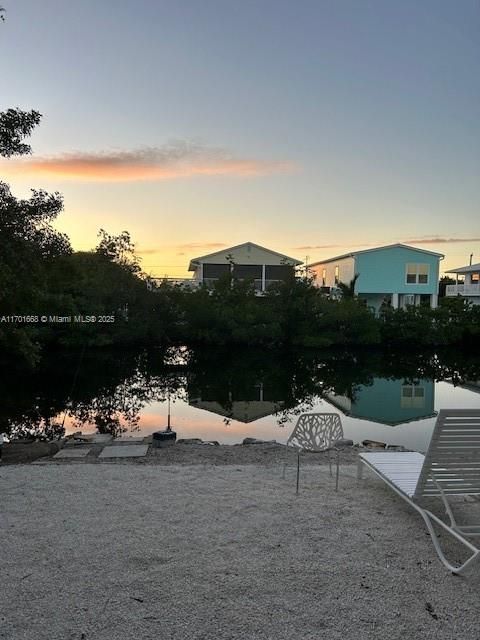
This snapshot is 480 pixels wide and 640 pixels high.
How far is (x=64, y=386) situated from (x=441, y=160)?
13.3m

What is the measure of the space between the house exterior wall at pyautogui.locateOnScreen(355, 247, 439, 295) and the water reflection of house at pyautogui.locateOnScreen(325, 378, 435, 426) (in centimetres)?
1512

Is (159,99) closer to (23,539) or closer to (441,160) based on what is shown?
(441,160)

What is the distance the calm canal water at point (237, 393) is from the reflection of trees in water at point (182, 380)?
33 mm

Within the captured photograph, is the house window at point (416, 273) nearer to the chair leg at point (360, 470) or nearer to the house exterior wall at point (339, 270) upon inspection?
the house exterior wall at point (339, 270)

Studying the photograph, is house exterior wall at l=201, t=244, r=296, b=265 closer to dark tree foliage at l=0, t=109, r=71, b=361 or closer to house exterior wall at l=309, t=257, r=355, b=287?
house exterior wall at l=309, t=257, r=355, b=287

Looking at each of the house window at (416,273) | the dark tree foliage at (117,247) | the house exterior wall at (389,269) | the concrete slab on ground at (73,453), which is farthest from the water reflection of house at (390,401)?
the house window at (416,273)

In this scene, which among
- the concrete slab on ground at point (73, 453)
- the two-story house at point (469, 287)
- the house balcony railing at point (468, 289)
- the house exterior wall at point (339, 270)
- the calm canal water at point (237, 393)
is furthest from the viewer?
the two-story house at point (469, 287)

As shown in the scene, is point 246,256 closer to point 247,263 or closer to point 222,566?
point 247,263

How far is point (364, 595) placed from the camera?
2.44 meters

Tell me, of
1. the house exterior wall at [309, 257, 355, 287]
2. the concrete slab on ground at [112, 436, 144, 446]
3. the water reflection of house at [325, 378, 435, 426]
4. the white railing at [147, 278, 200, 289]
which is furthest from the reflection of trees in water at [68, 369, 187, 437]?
the house exterior wall at [309, 257, 355, 287]

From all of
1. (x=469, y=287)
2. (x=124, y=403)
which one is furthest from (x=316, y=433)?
(x=469, y=287)

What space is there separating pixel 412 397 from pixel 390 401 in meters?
1.11

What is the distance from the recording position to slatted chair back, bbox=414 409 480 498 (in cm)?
290

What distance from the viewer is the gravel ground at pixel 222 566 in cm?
221
